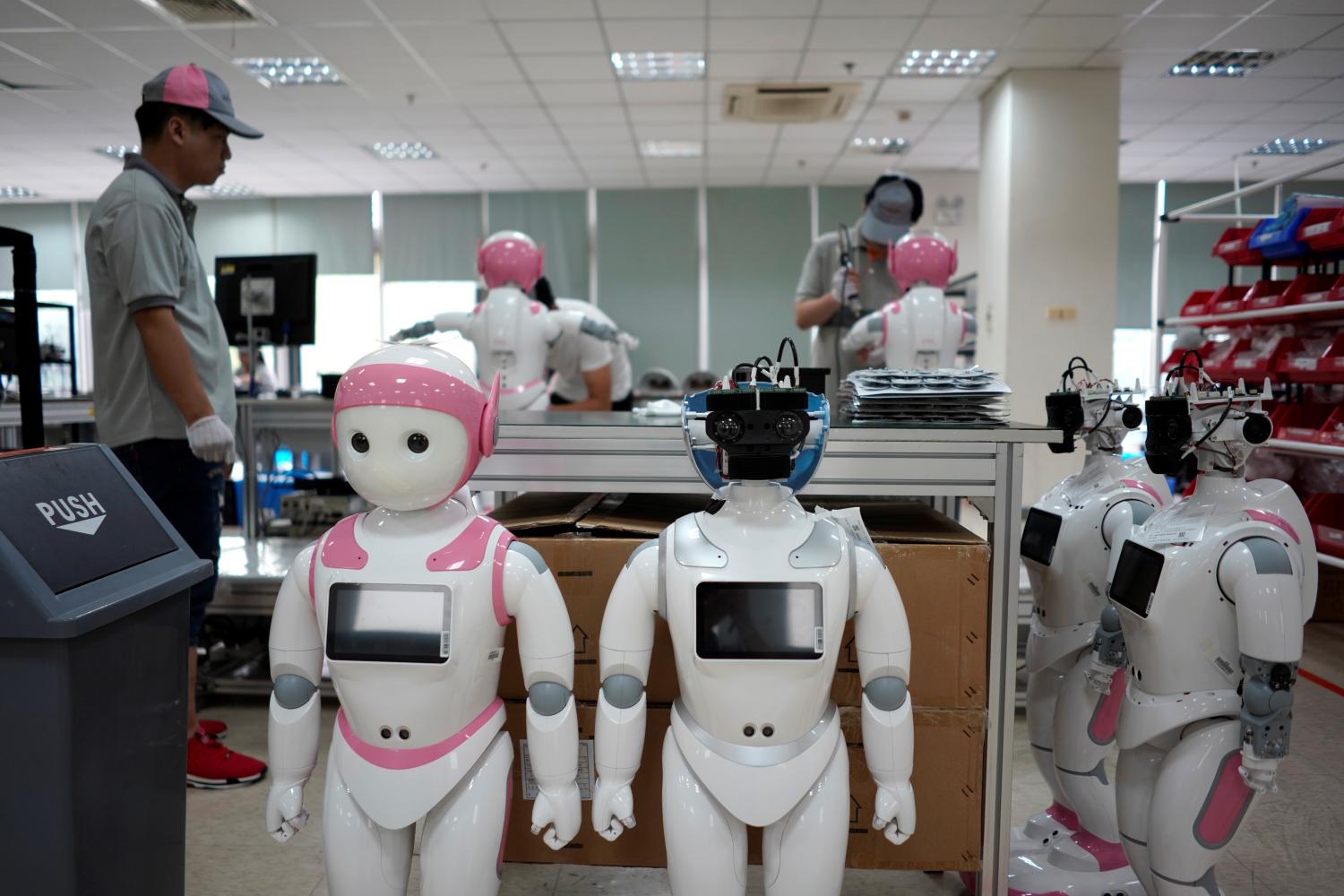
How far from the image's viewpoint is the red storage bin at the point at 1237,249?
14.4 ft

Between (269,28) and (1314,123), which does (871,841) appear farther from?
(1314,123)

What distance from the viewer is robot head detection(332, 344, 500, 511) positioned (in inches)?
56.8

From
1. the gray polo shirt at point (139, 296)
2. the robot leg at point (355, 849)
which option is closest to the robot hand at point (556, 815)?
the robot leg at point (355, 849)

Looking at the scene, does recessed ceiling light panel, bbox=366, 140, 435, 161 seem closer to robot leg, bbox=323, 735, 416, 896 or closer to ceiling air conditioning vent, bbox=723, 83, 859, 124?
ceiling air conditioning vent, bbox=723, 83, 859, 124

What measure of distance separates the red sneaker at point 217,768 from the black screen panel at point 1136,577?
241 cm

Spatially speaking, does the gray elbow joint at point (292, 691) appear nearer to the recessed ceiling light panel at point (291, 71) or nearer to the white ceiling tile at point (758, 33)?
the white ceiling tile at point (758, 33)

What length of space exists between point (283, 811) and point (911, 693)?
3.86ft

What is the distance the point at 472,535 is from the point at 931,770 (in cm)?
103

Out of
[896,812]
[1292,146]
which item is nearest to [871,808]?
[896,812]

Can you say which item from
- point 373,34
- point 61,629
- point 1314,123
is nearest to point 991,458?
point 61,629

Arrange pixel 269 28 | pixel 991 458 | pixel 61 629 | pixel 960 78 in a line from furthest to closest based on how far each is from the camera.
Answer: pixel 960 78
pixel 269 28
pixel 991 458
pixel 61 629

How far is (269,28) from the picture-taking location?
5316mm

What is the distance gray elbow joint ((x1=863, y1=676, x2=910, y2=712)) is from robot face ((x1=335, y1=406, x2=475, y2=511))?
2.61ft

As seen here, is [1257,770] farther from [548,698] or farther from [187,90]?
[187,90]
